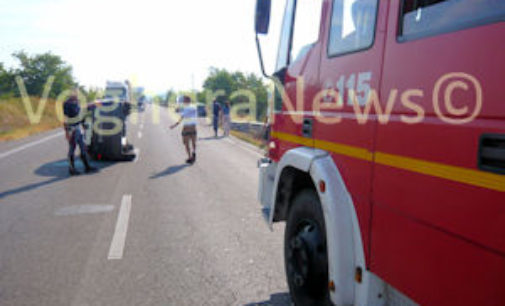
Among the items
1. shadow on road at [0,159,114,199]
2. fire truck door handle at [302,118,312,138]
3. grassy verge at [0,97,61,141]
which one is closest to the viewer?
fire truck door handle at [302,118,312,138]

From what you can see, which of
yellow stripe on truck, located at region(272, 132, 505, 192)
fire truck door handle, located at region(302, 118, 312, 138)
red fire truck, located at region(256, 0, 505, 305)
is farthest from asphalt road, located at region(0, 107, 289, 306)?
yellow stripe on truck, located at region(272, 132, 505, 192)

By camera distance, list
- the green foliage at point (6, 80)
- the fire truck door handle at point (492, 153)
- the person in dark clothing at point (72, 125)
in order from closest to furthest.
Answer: the fire truck door handle at point (492, 153) < the person in dark clothing at point (72, 125) < the green foliage at point (6, 80)

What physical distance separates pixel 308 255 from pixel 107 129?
9022mm

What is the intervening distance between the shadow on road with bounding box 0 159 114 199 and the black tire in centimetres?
630

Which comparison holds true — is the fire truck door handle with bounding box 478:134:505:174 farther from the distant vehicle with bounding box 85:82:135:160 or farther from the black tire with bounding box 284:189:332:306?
the distant vehicle with bounding box 85:82:135:160

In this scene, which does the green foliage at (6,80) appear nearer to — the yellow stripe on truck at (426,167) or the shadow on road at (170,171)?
the shadow on road at (170,171)

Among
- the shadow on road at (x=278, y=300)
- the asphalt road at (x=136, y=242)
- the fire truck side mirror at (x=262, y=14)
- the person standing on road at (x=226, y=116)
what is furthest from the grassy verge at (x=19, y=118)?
the shadow on road at (x=278, y=300)

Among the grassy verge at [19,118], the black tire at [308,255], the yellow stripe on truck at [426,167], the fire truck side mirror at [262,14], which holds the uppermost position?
the fire truck side mirror at [262,14]

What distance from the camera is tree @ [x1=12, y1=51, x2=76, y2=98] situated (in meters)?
53.7

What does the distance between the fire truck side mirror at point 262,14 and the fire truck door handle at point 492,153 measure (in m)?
2.60

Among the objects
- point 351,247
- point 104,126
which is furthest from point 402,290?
point 104,126

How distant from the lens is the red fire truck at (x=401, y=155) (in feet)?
5.09

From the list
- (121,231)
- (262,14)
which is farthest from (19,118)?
(262,14)

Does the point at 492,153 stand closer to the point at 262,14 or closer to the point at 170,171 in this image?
the point at 262,14
